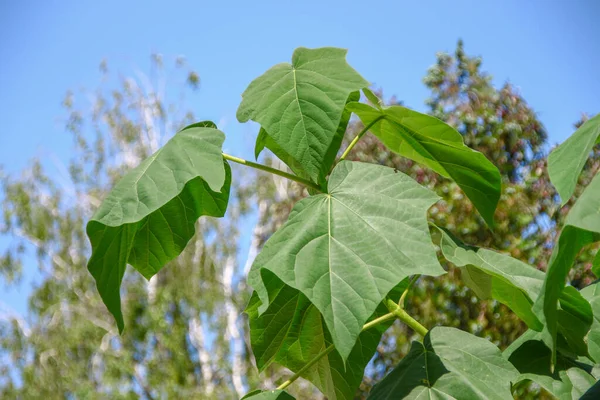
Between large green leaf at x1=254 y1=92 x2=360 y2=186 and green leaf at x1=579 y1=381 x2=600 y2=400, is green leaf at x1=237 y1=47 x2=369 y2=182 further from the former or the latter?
green leaf at x1=579 y1=381 x2=600 y2=400

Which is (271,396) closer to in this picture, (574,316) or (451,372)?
(451,372)

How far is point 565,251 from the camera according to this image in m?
0.64

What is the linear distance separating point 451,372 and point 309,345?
0.26 metres

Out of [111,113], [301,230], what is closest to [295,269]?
[301,230]

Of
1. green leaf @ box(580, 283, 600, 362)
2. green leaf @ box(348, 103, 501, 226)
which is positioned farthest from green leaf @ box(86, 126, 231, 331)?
green leaf @ box(580, 283, 600, 362)

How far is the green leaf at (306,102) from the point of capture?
925mm

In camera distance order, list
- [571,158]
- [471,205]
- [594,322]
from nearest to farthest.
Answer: [571,158] → [594,322] → [471,205]

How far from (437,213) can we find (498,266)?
371cm

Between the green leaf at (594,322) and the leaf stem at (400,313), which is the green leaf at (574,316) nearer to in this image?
the green leaf at (594,322)

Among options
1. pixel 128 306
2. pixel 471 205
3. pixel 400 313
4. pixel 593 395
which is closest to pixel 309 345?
pixel 400 313

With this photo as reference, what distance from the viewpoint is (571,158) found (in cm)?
74

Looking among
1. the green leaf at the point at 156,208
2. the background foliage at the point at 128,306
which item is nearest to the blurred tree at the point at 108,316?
the background foliage at the point at 128,306

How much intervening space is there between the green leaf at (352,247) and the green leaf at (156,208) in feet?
0.37

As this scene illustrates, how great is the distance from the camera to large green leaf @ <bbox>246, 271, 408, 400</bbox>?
40.0 inches
